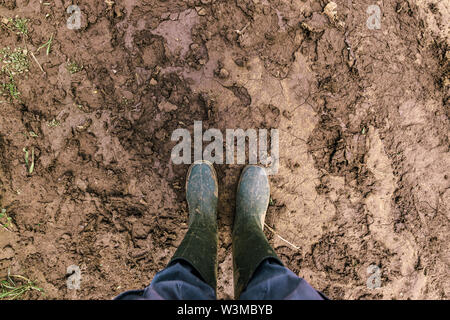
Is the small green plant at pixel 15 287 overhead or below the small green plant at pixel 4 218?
below

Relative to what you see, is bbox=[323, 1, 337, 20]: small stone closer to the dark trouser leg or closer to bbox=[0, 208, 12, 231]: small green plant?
the dark trouser leg

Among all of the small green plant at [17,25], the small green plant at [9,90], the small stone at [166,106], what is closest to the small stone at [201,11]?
the small stone at [166,106]

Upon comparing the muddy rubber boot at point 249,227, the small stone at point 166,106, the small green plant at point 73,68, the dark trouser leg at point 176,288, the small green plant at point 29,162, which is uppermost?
the small green plant at point 73,68

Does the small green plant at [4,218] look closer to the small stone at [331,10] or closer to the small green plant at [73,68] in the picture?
the small green plant at [73,68]

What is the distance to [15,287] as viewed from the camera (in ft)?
6.44

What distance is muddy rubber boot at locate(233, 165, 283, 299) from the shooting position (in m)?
1.37

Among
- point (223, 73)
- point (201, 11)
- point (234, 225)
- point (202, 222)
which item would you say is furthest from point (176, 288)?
point (201, 11)

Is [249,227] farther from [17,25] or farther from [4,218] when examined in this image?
[17,25]

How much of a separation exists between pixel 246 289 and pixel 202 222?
0.64 meters

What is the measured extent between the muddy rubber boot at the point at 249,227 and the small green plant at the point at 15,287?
1584mm

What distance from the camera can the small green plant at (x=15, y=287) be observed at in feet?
6.42

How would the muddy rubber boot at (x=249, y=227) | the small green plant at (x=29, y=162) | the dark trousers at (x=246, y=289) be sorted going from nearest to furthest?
1. the dark trousers at (x=246, y=289)
2. the muddy rubber boot at (x=249, y=227)
3. the small green plant at (x=29, y=162)
